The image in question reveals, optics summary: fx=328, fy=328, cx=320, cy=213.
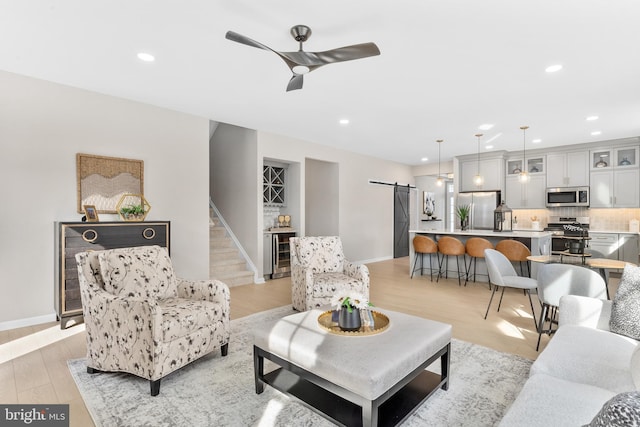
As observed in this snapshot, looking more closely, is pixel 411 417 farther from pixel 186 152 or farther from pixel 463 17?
pixel 186 152

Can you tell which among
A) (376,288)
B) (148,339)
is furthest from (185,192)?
(376,288)

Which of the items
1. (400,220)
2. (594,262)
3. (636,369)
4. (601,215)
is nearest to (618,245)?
(601,215)

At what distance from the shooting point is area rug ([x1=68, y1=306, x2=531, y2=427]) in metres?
1.92

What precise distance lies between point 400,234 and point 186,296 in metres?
7.08

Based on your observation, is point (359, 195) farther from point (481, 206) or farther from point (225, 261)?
point (225, 261)

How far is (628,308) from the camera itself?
2.02 m

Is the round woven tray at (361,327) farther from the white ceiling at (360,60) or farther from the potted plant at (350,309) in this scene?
the white ceiling at (360,60)

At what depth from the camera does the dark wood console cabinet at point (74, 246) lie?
3.39 m

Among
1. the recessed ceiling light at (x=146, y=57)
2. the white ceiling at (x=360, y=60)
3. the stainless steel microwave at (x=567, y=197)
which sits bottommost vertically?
the stainless steel microwave at (x=567, y=197)

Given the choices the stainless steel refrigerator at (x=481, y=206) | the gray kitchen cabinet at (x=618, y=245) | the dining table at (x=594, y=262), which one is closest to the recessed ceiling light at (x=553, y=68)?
the dining table at (x=594, y=262)

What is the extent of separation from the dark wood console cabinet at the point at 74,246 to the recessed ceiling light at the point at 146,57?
1812mm

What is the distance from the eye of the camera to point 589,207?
658cm

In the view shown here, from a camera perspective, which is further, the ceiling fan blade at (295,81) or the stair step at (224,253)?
the stair step at (224,253)

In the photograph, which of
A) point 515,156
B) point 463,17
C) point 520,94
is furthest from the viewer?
point 515,156
